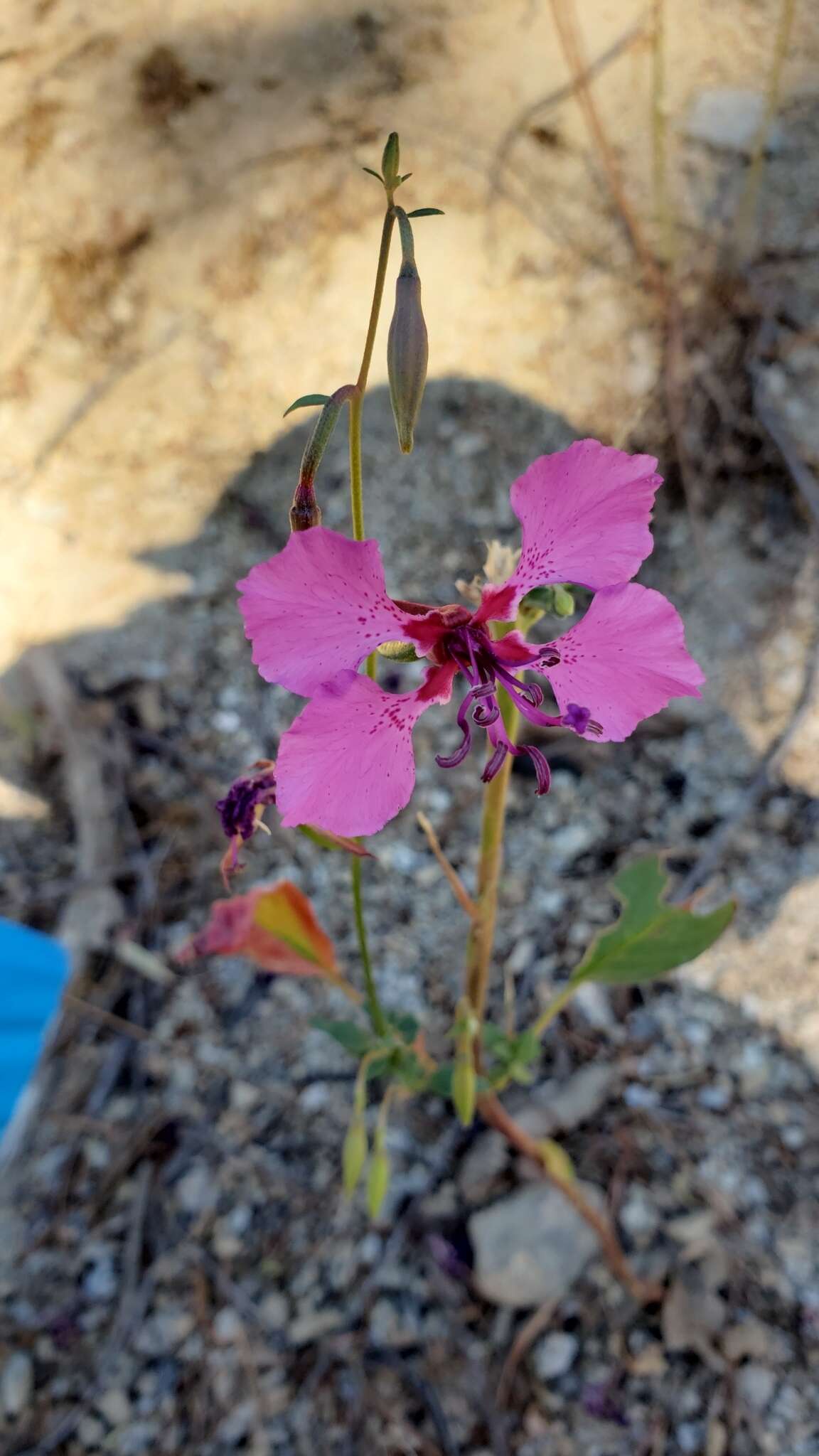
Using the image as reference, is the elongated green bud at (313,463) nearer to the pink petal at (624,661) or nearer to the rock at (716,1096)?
the pink petal at (624,661)

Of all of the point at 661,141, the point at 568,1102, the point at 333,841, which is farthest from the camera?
the point at 661,141

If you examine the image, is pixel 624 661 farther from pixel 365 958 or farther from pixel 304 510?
pixel 365 958

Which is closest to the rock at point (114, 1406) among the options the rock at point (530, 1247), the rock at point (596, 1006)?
the rock at point (530, 1247)

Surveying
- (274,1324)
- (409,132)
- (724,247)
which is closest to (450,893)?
(274,1324)

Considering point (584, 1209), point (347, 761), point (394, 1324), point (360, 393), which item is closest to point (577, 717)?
point (347, 761)

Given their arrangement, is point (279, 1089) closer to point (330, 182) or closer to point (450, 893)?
point (450, 893)

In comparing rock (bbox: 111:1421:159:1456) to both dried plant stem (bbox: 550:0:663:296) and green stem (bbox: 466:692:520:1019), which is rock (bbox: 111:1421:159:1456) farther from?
dried plant stem (bbox: 550:0:663:296)
